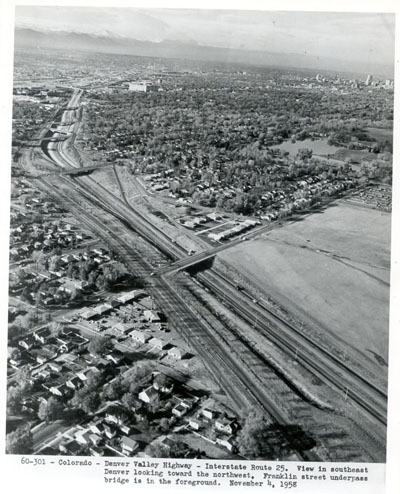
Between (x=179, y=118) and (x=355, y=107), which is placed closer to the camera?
(x=355, y=107)

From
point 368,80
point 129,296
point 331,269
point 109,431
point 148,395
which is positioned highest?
point 368,80

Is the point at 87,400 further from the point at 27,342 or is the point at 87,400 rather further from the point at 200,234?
the point at 200,234

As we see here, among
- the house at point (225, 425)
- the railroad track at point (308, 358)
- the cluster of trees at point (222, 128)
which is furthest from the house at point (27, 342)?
the cluster of trees at point (222, 128)

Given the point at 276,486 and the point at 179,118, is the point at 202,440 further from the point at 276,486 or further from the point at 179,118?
the point at 179,118

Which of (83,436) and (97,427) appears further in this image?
(97,427)

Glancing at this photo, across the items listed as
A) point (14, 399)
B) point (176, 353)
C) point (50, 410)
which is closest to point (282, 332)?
point (176, 353)

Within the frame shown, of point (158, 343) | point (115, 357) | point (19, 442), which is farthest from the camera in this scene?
point (158, 343)

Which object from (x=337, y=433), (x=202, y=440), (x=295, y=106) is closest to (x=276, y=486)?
(x=202, y=440)
